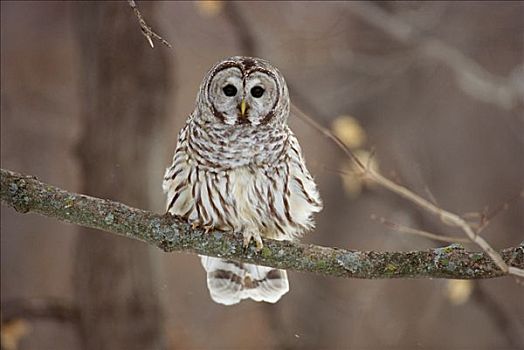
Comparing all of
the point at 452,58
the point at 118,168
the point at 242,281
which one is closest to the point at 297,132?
the point at 452,58

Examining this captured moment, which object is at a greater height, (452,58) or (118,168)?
(452,58)

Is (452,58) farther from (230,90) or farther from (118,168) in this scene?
(230,90)

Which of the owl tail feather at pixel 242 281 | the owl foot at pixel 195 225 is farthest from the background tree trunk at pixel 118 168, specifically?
the owl foot at pixel 195 225

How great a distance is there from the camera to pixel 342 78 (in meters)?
6.77

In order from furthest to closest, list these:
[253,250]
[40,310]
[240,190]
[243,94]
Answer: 1. [40,310]
2. [240,190]
3. [243,94]
4. [253,250]

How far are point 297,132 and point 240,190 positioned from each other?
3.85 metres

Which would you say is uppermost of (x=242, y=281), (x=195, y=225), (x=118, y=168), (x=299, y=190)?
(x=118, y=168)

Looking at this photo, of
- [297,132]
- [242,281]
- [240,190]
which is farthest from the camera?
[297,132]

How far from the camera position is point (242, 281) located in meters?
3.16

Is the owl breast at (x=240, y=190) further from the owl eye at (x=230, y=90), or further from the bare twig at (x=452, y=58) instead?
the bare twig at (x=452, y=58)

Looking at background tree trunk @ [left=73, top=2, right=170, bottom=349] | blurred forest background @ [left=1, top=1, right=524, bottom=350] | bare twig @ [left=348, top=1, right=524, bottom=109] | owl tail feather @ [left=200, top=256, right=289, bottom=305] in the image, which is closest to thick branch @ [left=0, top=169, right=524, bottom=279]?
owl tail feather @ [left=200, top=256, right=289, bottom=305]

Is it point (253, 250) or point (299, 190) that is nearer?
point (253, 250)

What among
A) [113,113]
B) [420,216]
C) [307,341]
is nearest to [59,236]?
[307,341]

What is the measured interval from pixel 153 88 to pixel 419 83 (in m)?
3.60
